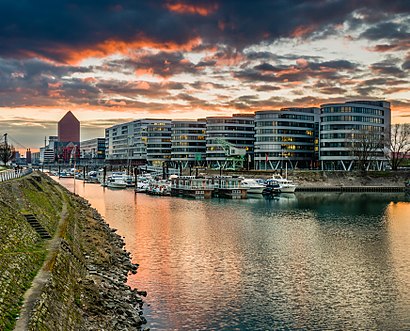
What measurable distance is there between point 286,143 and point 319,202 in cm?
8199

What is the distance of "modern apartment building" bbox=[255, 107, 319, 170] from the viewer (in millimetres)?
192125

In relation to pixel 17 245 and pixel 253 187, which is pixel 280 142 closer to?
pixel 253 187

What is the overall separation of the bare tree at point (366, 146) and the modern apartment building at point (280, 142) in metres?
29.1

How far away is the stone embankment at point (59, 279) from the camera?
21641mm

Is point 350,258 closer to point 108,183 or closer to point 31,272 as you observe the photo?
point 31,272

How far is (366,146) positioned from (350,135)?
8249mm

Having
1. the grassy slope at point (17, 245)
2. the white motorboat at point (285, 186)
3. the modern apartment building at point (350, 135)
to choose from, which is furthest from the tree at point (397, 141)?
the grassy slope at point (17, 245)

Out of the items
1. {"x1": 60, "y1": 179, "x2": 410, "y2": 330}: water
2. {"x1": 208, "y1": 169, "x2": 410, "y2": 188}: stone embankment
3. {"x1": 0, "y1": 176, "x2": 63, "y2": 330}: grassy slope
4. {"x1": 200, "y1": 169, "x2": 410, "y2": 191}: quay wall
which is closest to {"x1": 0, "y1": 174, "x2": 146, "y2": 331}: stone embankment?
{"x1": 0, "y1": 176, "x2": 63, "y2": 330}: grassy slope

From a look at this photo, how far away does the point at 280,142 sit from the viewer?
192 m

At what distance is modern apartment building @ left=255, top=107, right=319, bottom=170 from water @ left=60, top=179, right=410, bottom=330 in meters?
105

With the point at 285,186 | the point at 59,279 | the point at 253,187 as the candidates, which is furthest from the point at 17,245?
the point at 285,186

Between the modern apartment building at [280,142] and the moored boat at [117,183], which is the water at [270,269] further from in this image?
the modern apartment building at [280,142]

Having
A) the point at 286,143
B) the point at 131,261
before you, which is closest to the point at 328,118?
the point at 286,143

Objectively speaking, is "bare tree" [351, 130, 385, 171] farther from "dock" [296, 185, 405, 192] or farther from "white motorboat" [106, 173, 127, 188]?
"white motorboat" [106, 173, 127, 188]
